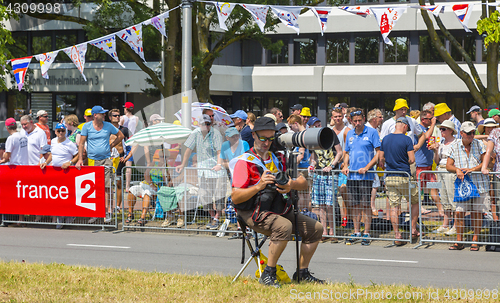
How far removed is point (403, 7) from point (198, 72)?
8189mm

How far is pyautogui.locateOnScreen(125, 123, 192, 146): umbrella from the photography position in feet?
34.6

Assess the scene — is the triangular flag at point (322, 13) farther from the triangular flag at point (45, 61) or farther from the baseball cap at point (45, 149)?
the triangular flag at point (45, 61)

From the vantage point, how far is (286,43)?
35344 millimetres

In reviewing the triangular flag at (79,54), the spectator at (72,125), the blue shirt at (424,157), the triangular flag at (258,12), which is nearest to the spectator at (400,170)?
the blue shirt at (424,157)

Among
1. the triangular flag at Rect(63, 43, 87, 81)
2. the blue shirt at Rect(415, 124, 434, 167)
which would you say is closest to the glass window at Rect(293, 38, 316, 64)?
the triangular flag at Rect(63, 43, 87, 81)

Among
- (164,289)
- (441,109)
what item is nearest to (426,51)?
(441,109)

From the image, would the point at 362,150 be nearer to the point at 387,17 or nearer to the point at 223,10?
the point at 387,17

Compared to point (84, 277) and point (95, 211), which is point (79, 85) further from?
point (84, 277)

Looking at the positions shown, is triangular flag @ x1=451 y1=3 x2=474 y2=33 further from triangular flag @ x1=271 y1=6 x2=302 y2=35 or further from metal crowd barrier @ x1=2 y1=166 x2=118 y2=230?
metal crowd barrier @ x1=2 y1=166 x2=118 y2=230

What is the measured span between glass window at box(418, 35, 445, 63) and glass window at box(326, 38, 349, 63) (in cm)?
416

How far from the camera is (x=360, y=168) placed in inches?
374

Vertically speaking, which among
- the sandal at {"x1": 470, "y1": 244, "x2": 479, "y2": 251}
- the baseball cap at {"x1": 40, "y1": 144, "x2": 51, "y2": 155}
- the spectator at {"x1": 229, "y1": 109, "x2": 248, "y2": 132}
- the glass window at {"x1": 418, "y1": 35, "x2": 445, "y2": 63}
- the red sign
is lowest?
the sandal at {"x1": 470, "y1": 244, "x2": 479, "y2": 251}

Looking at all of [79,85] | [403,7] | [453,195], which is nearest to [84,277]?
[453,195]

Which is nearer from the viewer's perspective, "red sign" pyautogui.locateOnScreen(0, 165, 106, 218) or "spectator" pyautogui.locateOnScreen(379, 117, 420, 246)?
"spectator" pyautogui.locateOnScreen(379, 117, 420, 246)
